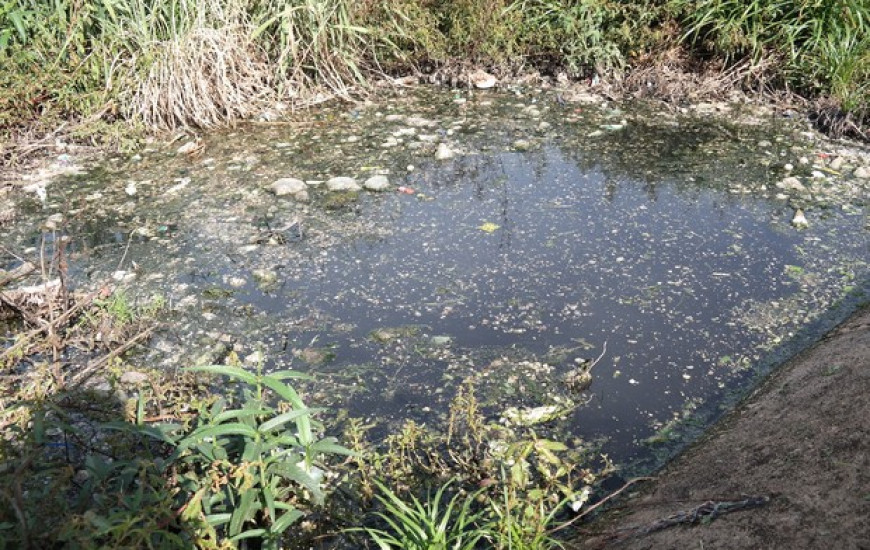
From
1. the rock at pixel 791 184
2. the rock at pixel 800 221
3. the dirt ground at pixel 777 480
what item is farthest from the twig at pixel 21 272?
the rock at pixel 791 184

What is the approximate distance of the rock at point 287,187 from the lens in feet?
13.6

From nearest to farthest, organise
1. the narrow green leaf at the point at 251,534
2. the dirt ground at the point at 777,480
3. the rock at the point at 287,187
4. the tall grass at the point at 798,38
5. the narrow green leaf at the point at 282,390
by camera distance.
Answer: the dirt ground at the point at 777,480 < the narrow green leaf at the point at 251,534 < the narrow green leaf at the point at 282,390 < the rock at the point at 287,187 < the tall grass at the point at 798,38

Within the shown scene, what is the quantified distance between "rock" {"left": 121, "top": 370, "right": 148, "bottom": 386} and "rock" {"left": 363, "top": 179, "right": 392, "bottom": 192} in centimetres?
184

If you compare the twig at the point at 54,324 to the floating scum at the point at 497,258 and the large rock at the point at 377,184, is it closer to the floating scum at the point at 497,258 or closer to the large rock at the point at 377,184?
the floating scum at the point at 497,258

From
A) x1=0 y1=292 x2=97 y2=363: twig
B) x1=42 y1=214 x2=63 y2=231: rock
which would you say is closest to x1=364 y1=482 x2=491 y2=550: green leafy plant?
x1=0 y1=292 x2=97 y2=363: twig

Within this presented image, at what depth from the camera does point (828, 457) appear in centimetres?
183

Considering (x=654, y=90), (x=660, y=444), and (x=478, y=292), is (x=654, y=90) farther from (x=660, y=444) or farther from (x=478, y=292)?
(x=660, y=444)

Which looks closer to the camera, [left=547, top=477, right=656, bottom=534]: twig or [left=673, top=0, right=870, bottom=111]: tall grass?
[left=547, top=477, right=656, bottom=534]: twig

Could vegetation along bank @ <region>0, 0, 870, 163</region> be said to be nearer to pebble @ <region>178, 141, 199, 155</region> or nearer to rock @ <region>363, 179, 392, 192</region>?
pebble @ <region>178, 141, 199, 155</region>

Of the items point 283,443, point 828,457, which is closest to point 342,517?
point 283,443

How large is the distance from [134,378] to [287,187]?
171 cm

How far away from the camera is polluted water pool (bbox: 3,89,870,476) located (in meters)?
2.71

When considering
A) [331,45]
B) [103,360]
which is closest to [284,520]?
[103,360]

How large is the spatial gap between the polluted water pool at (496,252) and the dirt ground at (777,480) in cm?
24
